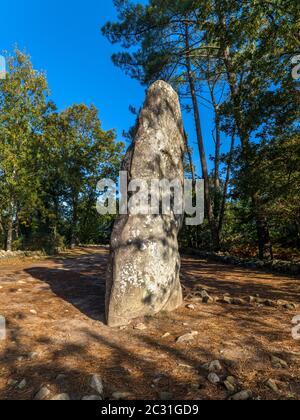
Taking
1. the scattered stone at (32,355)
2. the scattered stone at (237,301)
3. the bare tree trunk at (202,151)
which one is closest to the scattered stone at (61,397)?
the scattered stone at (32,355)

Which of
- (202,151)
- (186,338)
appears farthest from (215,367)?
(202,151)

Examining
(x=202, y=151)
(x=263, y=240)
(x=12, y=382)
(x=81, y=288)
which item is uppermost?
(x=202, y=151)

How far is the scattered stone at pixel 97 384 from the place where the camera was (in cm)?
242

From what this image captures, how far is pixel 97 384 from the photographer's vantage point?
247cm

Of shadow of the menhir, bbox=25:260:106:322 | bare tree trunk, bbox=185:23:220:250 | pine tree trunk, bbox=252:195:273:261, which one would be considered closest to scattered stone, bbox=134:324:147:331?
shadow of the menhir, bbox=25:260:106:322

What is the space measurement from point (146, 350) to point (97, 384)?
856 mm

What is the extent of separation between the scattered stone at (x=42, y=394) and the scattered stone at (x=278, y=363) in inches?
79.2

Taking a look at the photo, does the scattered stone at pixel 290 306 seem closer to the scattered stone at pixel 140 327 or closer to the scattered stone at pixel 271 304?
the scattered stone at pixel 271 304

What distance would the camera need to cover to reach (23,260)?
12562mm

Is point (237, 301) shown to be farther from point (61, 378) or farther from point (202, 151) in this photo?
point (202, 151)

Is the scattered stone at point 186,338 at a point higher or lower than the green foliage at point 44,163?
lower

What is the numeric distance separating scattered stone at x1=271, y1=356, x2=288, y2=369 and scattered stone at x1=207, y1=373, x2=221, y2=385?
2.06 feet

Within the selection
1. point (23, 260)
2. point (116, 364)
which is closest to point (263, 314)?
point (116, 364)
